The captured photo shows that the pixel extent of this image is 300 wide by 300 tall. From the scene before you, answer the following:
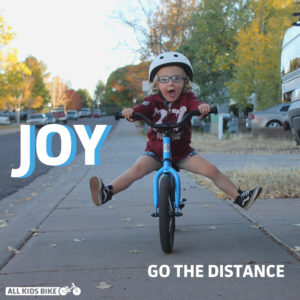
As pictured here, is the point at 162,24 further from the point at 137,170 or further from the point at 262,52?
the point at 137,170

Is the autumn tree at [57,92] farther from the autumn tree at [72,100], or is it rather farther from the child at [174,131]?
the child at [174,131]

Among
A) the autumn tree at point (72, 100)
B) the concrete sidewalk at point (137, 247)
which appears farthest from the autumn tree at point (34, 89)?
the concrete sidewalk at point (137, 247)

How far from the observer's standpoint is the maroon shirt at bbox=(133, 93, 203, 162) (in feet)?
15.1

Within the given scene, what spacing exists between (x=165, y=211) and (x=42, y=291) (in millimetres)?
1183

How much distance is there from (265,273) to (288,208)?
2725mm

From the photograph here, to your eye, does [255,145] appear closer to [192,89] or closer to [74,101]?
[192,89]

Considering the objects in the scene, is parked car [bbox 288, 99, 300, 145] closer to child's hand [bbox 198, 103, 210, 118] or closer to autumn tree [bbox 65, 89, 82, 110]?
child's hand [bbox 198, 103, 210, 118]

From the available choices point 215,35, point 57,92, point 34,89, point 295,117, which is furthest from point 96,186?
point 57,92

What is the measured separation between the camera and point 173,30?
96.1ft

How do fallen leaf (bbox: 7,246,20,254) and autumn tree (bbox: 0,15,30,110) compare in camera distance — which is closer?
fallen leaf (bbox: 7,246,20,254)

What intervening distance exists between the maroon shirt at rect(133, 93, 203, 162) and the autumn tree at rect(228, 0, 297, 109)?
18.1m

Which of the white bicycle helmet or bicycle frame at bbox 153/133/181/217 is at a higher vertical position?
the white bicycle helmet

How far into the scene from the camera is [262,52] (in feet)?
75.7

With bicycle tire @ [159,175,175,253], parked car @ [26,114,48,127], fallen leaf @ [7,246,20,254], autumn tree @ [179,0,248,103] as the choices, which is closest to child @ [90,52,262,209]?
bicycle tire @ [159,175,175,253]
